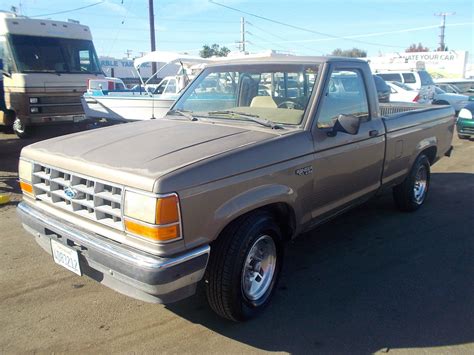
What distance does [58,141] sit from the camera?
354 cm

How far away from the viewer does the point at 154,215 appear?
253 cm

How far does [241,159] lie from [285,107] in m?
1.12

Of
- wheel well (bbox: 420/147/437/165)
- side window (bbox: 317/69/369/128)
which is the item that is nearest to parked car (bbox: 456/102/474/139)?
wheel well (bbox: 420/147/437/165)

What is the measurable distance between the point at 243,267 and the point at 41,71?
10322 mm

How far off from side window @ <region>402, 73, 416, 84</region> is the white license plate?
54.6ft

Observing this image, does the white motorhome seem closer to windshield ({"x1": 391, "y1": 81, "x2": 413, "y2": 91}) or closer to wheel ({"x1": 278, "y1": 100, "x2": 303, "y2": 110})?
wheel ({"x1": 278, "y1": 100, "x2": 303, "y2": 110})

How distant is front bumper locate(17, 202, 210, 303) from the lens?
8.43 feet

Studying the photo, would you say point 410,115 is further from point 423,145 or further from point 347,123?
point 347,123

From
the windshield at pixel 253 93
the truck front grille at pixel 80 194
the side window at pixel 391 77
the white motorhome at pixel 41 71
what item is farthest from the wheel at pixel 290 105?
the side window at pixel 391 77

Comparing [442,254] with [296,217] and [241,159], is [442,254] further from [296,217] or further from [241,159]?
[241,159]

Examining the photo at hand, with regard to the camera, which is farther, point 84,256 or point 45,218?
point 45,218

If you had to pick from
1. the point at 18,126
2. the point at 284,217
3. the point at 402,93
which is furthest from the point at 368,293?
the point at 402,93

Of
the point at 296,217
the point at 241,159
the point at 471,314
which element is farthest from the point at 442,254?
→ the point at 241,159

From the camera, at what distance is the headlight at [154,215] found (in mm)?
2537
